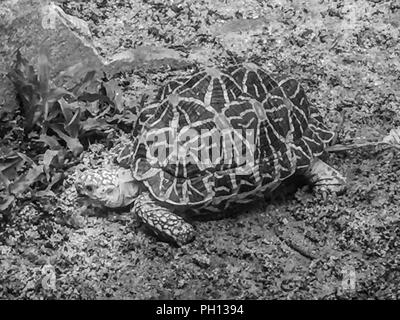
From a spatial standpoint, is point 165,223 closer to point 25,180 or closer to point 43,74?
point 25,180

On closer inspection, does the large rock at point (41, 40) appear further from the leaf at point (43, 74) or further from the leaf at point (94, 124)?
the leaf at point (94, 124)

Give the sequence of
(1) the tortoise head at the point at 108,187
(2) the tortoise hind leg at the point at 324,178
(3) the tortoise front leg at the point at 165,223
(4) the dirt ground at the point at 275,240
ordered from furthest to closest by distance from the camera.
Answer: (2) the tortoise hind leg at the point at 324,178 < (1) the tortoise head at the point at 108,187 < (3) the tortoise front leg at the point at 165,223 < (4) the dirt ground at the point at 275,240

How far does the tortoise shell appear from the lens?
159 inches

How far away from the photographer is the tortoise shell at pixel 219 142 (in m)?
4.04

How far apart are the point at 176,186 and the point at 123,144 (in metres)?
0.79

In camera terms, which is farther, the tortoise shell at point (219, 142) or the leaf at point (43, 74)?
the leaf at point (43, 74)

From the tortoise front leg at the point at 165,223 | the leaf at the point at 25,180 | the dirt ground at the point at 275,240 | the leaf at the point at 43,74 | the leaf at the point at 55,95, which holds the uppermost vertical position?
the leaf at the point at 43,74

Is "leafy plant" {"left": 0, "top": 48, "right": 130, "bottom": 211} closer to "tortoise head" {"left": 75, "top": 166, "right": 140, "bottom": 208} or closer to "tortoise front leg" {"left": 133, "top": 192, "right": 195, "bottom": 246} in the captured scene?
"tortoise head" {"left": 75, "top": 166, "right": 140, "bottom": 208}

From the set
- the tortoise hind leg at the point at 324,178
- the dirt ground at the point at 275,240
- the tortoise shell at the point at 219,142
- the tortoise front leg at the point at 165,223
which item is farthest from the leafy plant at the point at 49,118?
the tortoise hind leg at the point at 324,178

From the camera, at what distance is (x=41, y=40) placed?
479 cm

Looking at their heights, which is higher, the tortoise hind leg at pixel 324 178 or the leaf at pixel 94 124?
the leaf at pixel 94 124

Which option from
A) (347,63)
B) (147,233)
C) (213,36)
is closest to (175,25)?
(213,36)

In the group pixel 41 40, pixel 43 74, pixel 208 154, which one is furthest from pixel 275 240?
pixel 41 40

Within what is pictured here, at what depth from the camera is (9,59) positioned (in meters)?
4.71
